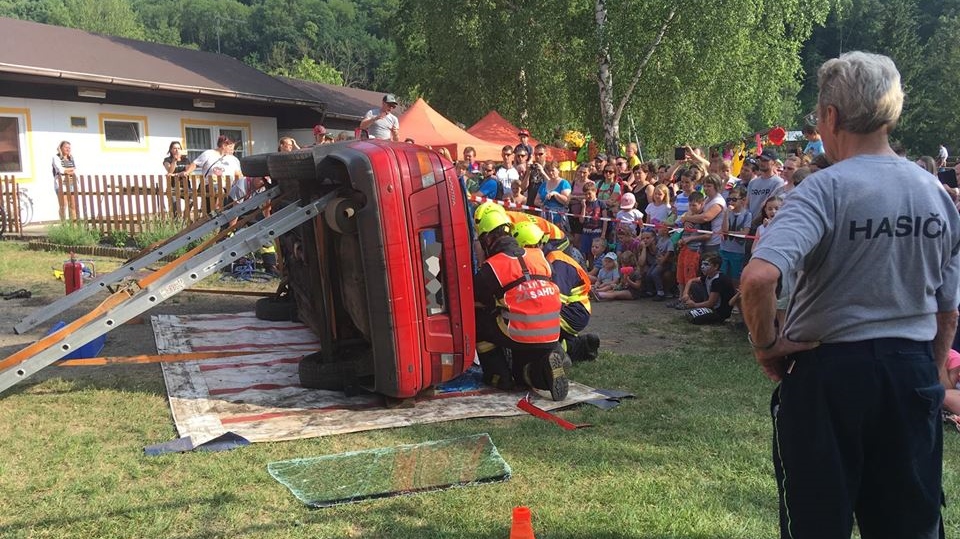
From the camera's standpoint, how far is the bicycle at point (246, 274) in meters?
11.1

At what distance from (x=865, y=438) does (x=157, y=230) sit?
13279 millimetres

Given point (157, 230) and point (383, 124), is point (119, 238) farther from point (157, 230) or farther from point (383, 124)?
point (383, 124)

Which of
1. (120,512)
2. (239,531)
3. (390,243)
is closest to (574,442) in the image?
(390,243)

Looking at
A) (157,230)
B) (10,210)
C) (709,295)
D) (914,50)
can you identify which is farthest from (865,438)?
(914,50)

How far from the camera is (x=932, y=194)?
85.7 inches

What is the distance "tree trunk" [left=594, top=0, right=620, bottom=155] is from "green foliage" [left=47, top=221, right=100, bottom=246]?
1283cm

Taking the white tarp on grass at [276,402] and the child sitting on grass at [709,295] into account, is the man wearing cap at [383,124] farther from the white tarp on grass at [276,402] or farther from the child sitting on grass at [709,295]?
the child sitting on grass at [709,295]

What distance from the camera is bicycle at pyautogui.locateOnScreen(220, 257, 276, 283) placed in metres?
11.1

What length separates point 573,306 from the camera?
653 cm

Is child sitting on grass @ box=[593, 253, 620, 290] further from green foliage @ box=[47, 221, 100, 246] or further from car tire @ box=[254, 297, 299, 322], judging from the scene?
green foliage @ box=[47, 221, 100, 246]

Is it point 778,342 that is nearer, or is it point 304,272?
point 778,342

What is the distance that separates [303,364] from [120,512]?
2155mm

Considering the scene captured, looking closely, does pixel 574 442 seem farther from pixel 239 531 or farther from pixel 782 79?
pixel 782 79

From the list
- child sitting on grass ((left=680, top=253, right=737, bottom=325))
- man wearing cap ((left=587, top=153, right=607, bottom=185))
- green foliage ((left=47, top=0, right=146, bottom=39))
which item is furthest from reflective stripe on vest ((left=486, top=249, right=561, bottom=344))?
green foliage ((left=47, top=0, right=146, bottom=39))
